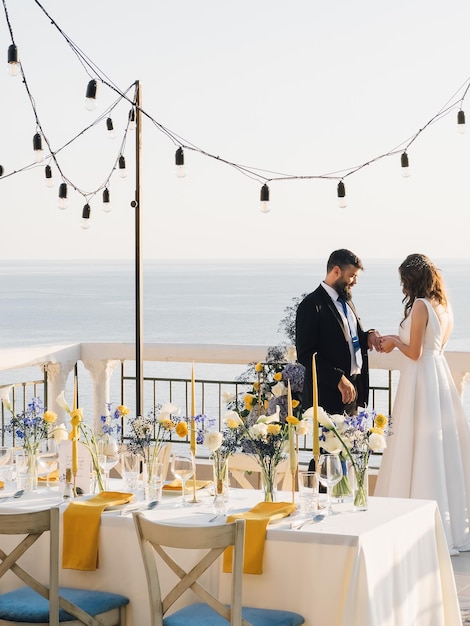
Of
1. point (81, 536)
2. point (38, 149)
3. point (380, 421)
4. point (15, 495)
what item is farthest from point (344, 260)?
point (81, 536)

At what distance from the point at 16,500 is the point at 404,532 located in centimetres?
151

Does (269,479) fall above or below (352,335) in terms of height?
below

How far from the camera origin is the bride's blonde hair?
6305mm

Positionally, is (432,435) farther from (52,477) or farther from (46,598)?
(46,598)

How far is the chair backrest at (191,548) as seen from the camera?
3521mm

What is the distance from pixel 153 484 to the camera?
4336 millimetres

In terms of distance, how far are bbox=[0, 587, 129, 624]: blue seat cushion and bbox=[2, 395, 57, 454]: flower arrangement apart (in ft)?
2.32

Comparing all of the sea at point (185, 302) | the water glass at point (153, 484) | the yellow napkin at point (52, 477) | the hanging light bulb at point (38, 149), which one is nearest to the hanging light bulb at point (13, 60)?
the hanging light bulb at point (38, 149)

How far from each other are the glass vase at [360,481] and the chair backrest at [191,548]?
25.9 inches

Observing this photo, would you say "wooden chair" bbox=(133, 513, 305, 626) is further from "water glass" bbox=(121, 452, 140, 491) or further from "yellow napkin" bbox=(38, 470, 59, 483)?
"yellow napkin" bbox=(38, 470, 59, 483)

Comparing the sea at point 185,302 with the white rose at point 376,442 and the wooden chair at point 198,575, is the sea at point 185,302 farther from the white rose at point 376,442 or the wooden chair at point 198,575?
the wooden chair at point 198,575

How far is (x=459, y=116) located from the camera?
6074 millimetres

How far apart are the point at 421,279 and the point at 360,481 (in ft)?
7.91

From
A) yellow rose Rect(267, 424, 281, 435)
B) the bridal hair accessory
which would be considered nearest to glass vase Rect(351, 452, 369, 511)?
yellow rose Rect(267, 424, 281, 435)
